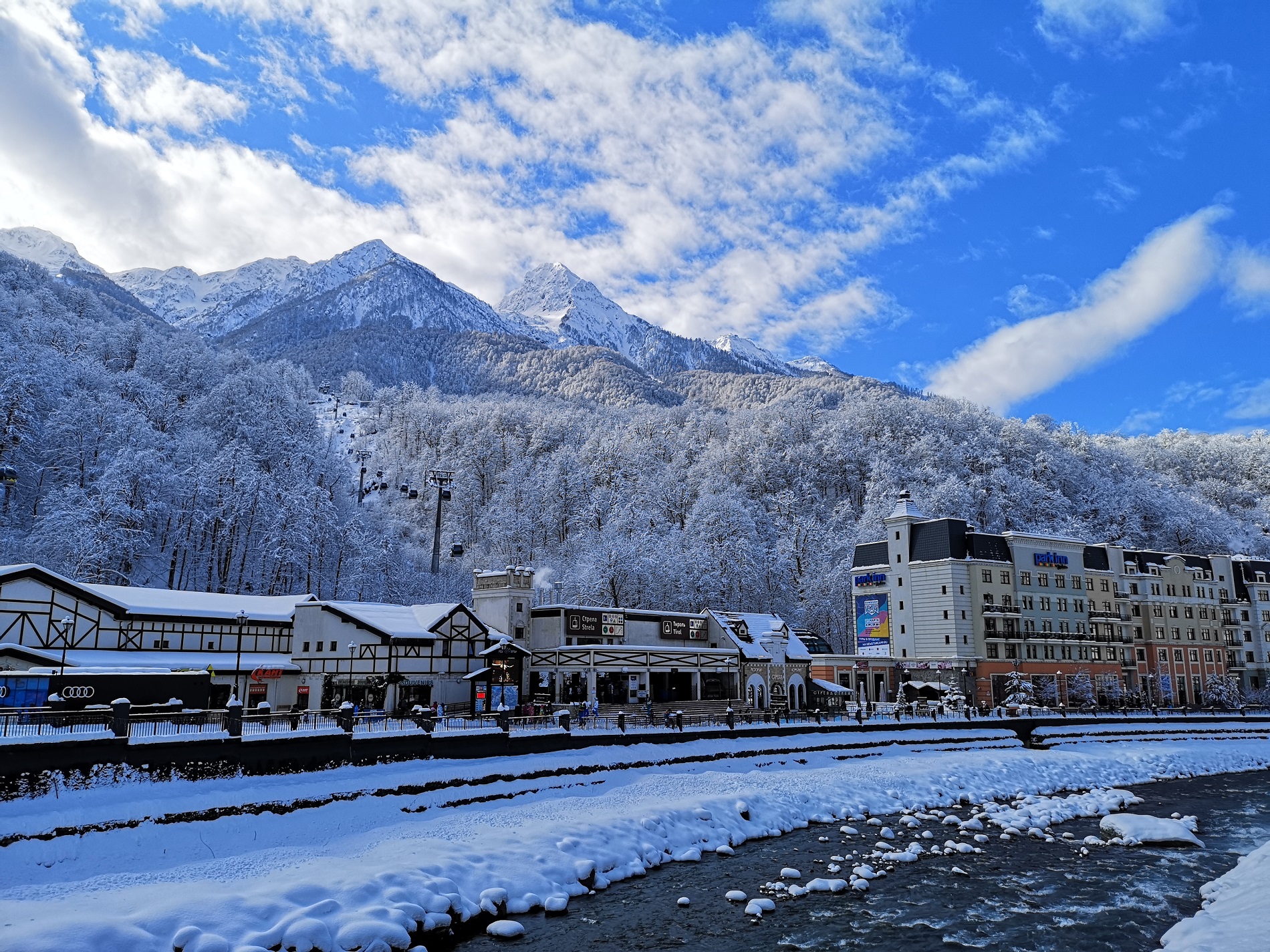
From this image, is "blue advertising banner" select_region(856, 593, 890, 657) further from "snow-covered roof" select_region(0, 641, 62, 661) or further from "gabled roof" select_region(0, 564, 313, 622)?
"snow-covered roof" select_region(0, 641, 62, 661)

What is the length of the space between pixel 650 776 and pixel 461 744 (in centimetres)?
786

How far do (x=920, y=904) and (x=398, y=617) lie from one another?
36.5m

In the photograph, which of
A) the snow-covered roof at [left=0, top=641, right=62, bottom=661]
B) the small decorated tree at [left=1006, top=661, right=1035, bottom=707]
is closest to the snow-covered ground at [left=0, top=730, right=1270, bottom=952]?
the snow-covered roof at [left=0, top=641, right=62, bottom=661]

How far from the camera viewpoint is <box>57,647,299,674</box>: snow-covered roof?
129 ft

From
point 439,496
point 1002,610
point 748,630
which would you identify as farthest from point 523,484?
point 1002,610

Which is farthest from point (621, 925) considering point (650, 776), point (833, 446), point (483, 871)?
point (833, 446)

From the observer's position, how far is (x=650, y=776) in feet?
110

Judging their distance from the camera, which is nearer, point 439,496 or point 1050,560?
point 1050,560

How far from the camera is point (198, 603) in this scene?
4628 cm

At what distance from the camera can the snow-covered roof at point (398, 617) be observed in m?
46.9

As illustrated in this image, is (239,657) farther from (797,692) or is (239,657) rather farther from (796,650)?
(796,650)

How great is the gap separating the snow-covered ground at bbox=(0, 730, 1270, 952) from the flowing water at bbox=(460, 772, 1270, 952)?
1217mm

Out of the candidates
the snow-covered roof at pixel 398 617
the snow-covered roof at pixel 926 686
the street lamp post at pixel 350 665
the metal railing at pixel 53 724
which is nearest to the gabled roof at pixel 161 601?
the snow-covered roof at pixel 398 617

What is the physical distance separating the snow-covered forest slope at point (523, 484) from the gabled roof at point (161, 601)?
17694 millimetres
